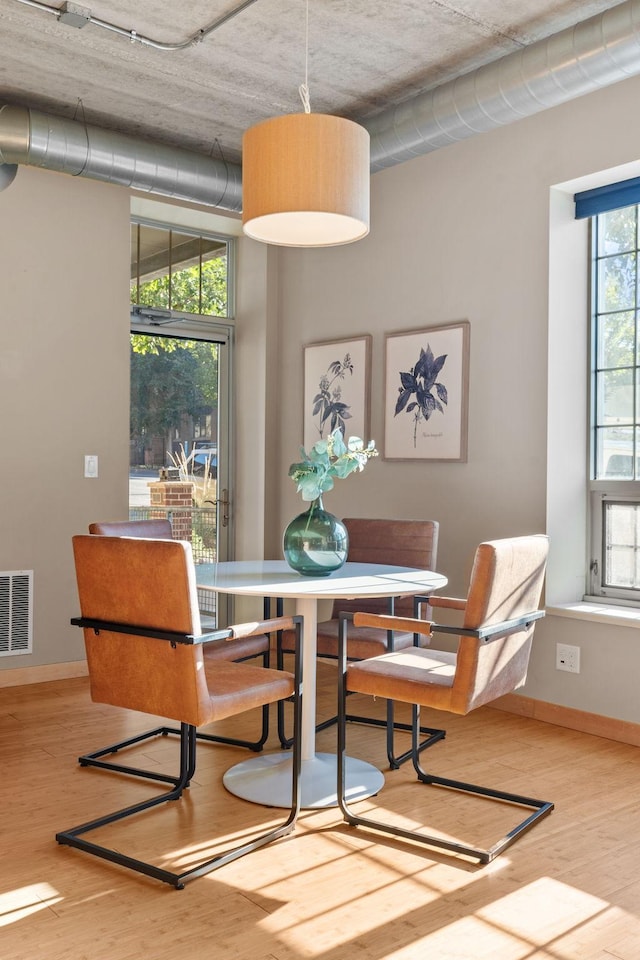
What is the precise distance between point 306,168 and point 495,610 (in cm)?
155

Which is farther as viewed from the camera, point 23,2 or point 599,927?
point 23,2

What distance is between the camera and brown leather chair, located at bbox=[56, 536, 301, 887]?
2541mm

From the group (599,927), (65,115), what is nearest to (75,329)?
(65,115)

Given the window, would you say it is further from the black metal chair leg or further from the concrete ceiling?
the black metal chair leg

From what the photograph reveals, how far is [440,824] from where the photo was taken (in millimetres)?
2896

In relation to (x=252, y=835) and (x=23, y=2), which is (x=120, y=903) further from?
(x=23, y=2)

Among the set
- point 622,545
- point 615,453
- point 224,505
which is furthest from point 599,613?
point 224,505

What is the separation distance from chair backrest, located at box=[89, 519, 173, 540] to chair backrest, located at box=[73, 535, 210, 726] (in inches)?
33.5

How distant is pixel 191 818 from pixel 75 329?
3.07 m

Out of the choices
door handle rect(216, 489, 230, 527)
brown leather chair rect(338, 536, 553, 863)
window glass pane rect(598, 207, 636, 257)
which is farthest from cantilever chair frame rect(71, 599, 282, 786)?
window glass pane rect(598, 207, 636, 257)

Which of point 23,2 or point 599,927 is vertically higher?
point 23,2

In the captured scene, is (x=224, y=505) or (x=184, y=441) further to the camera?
(x=224, y=505)

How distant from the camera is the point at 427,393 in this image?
15.5 ft

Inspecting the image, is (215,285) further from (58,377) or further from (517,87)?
(517,87)
